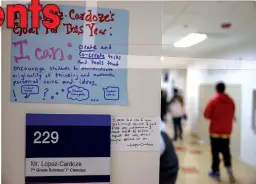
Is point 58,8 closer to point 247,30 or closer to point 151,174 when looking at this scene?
point 151,174

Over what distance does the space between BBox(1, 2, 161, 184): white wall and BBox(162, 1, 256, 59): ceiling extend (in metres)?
0.10

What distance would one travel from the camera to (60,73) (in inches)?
35.4

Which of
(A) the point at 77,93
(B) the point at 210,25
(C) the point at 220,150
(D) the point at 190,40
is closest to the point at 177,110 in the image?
(C) the point at 220,150

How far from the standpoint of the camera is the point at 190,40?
1114 mm

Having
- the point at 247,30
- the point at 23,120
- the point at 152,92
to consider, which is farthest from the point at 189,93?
the point at 23,120

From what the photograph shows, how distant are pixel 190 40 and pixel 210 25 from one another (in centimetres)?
54

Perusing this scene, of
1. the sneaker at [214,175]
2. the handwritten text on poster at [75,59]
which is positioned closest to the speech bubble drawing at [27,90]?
the handwritten text on poster at [75,59]

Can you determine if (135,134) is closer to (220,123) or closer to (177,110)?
(220,123)

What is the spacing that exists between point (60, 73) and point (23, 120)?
229 millimetres

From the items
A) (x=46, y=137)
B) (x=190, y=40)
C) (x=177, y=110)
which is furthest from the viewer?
(x=177, y=110)

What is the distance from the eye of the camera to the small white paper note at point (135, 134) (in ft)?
3.04

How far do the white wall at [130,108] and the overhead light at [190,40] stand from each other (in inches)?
6.3

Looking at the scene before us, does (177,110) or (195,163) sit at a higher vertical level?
(177,110)

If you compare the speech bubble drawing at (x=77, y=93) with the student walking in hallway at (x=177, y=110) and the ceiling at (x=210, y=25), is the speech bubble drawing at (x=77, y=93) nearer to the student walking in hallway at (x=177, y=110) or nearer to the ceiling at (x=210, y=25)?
the ceiling at (x=210, y=25)
